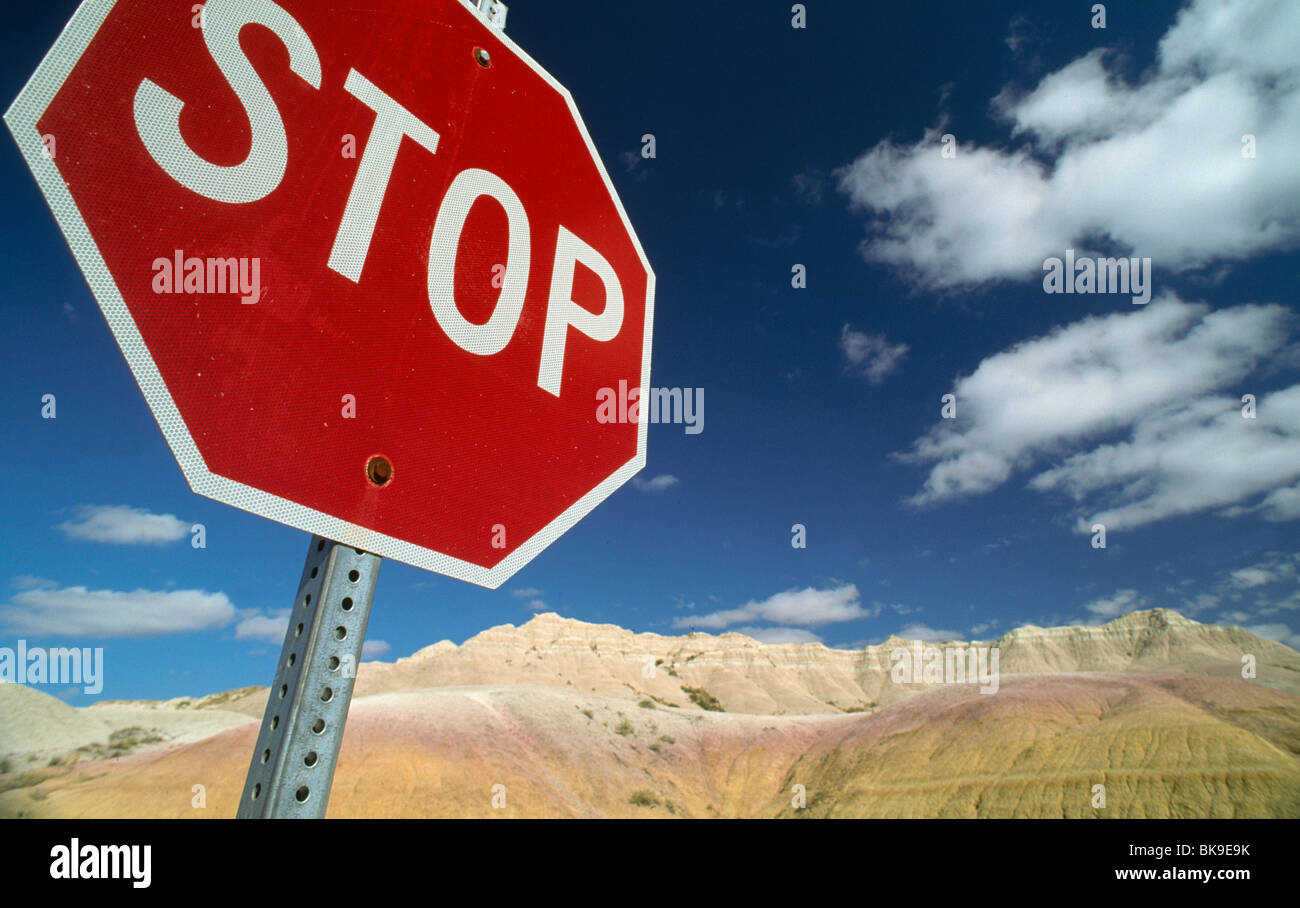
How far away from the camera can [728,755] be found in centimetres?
3198

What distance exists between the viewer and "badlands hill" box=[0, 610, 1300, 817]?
76.0 feet

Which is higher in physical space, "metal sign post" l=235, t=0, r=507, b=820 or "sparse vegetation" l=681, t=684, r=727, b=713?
"metal sign post" l=235, t=0, r=507, b=820

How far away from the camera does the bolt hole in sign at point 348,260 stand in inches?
35.8

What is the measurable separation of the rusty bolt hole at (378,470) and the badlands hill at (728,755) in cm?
2532

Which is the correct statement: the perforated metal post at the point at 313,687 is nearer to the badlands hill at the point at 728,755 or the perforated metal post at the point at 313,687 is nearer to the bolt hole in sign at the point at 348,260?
the bolt hole in sign at the point at 348,260

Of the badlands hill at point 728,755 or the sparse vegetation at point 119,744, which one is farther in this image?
the sparse vegetation at point 119,744

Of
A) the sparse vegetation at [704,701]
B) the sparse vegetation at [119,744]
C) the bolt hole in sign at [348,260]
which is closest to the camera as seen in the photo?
the bolt hole in sign at [348,260]

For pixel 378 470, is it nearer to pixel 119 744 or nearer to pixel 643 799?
pixel 643 799

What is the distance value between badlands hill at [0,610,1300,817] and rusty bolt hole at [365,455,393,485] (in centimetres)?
2532

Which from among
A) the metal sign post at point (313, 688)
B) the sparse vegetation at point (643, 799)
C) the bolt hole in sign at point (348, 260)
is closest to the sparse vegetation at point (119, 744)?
the sparse vegetation at point (643, 799)

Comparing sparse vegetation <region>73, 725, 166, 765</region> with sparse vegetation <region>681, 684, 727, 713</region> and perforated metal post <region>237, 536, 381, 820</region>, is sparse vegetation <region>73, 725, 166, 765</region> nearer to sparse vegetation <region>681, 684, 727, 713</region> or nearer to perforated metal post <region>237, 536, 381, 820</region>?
sparse vegetation <region>681, 684, 727, 713</region>

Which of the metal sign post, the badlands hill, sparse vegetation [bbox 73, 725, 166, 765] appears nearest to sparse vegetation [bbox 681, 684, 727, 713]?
the badlands hill

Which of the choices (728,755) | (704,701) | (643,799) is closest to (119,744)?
(643,799)
